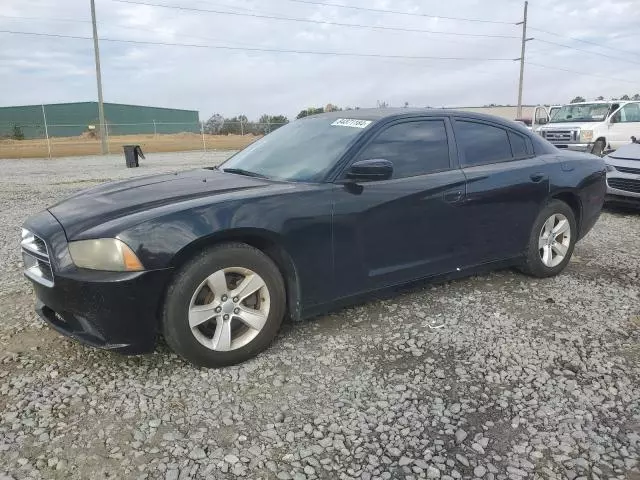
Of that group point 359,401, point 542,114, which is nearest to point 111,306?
point 359,401

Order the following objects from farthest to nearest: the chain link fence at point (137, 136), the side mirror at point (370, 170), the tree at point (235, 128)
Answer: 1. the tree at point (235, 128)
2. the chain link fence at point (137, 136)
3. the side mirror at point (370, 170)

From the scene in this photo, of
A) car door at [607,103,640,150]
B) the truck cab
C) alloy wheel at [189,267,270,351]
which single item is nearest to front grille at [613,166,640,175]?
alloy wheel at [189,267,270,351]

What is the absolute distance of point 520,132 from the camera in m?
4.64

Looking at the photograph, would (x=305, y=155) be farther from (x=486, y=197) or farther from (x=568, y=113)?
(x=568, y=113)

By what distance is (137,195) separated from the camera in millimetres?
3375

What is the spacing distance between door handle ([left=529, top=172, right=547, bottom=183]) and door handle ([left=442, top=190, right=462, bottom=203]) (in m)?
0.92

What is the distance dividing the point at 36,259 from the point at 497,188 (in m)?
3.42

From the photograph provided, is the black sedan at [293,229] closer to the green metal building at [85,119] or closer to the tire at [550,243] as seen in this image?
the tire at [550,243]

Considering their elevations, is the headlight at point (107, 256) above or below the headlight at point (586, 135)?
below

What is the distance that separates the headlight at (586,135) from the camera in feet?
48.9

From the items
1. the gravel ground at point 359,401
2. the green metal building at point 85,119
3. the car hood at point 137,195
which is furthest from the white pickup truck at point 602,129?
the green metal building at point 85,119

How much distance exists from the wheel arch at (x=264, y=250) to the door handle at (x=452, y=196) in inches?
54.3

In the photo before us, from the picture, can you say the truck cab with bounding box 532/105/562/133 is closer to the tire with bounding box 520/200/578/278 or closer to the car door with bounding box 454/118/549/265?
the tire with bounding box 520/200/578/278

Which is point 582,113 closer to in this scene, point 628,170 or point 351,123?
point 628,170
